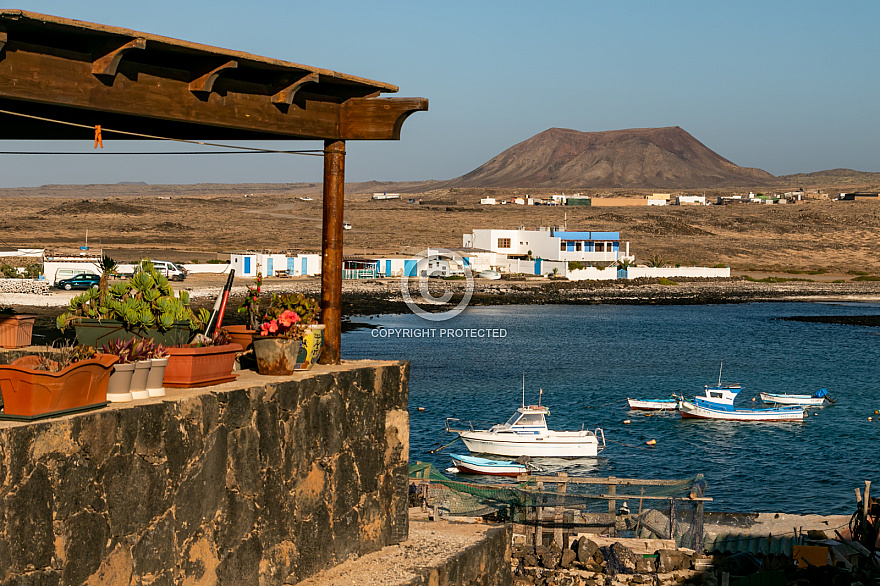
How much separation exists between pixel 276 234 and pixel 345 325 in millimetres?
72969

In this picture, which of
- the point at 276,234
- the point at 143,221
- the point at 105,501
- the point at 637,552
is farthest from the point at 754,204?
the point at 105,501

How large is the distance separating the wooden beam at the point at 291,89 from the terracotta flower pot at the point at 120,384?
3142 millimetres

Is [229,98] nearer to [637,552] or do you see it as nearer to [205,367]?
[205,367]

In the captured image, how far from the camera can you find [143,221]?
145m

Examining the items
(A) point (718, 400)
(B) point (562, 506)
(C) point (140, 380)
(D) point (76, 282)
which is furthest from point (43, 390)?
(D) point (76, 282)

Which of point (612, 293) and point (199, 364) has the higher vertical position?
point (199, 364)

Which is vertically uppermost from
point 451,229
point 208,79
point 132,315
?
point 208,79

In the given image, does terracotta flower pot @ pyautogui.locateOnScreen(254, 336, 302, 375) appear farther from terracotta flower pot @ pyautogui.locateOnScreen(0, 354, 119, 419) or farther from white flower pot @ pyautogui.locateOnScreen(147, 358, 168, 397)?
terracotta flower pot @ pyautogui.locateOnScreen(0, 354, 119, 419)

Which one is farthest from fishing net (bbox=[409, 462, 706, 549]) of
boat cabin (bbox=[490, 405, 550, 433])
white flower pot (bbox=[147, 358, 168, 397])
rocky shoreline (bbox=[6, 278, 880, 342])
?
rocky shoreline (bbox=[6, 278, 880, 342])

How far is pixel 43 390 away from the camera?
6.19 meters

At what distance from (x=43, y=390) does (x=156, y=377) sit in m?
1.26

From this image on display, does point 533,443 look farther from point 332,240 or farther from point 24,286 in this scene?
point 24,286

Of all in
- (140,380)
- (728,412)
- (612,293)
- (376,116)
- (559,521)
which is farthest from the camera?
(612,293)

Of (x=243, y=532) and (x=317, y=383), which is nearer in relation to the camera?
(x=243, y=532)
